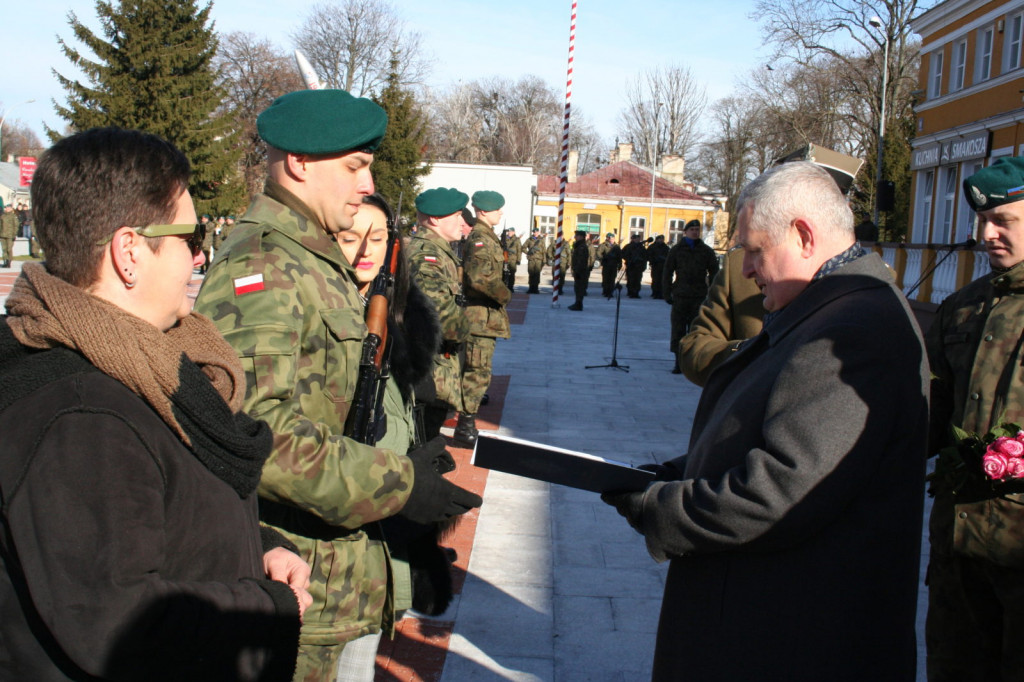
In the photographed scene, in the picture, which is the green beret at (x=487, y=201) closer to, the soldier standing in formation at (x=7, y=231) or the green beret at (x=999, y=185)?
the green beret at (x=999, y=185)

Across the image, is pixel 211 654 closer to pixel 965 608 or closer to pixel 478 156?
pixel 965 608

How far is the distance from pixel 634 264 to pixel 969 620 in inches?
934

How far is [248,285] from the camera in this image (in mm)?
2033

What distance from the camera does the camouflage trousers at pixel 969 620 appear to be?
9.19 ft

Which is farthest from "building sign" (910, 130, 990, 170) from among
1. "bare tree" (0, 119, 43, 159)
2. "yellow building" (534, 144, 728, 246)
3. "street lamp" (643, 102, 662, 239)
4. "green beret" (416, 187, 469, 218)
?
"bare tree" (0, 119, 43, 159)

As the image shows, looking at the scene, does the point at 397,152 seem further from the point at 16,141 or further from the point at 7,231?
the point at 16,141

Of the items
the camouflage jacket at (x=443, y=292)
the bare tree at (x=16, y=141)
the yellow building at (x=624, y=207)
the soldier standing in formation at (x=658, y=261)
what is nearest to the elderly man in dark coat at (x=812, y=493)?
the camouflage jacket at (x=443, y=292)

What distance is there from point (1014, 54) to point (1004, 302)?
20808mm

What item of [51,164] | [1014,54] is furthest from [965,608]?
[1014,54]

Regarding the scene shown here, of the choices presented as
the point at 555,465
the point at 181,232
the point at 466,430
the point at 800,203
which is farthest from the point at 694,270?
the point at 181,232

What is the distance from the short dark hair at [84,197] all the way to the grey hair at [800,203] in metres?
1.38

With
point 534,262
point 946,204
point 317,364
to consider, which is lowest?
point 534,262

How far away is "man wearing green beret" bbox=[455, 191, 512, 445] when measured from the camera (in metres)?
7.45

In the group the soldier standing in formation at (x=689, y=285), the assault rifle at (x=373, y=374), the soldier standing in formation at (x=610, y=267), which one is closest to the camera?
the assault rifle at (x=373, y=374)
